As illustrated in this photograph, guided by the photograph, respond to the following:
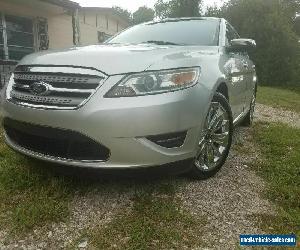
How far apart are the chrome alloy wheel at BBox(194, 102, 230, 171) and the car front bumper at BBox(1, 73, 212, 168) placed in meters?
0.48

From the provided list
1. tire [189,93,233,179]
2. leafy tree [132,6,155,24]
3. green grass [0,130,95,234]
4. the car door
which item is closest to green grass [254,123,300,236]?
tire [189,93,233,179]

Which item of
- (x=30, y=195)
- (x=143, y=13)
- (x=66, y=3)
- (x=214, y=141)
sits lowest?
(x=30, y=195)

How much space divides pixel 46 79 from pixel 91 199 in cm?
103

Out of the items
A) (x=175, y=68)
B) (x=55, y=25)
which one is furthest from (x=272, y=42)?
(x=175, y=68)

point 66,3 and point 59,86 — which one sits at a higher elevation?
point 66,3

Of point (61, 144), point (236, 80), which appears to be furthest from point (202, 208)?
point (236, 80)

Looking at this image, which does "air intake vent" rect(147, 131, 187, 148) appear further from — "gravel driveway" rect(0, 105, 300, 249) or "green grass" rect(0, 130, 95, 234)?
"green grass" rect(0, 130, 95, 234)

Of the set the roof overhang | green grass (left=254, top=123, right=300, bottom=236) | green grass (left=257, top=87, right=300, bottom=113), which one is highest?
the roof overhang

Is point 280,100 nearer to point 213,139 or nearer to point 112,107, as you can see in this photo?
point 213,139

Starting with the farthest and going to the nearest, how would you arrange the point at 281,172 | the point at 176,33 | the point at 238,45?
the point at 176,33
the point at 238,45
the point at 281,172

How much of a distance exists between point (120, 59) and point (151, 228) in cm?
126

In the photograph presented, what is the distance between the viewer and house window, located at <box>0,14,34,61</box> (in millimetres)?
11688

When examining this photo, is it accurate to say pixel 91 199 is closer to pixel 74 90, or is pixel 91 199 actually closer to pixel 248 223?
pixel 74 90

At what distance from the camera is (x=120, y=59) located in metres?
2.84
